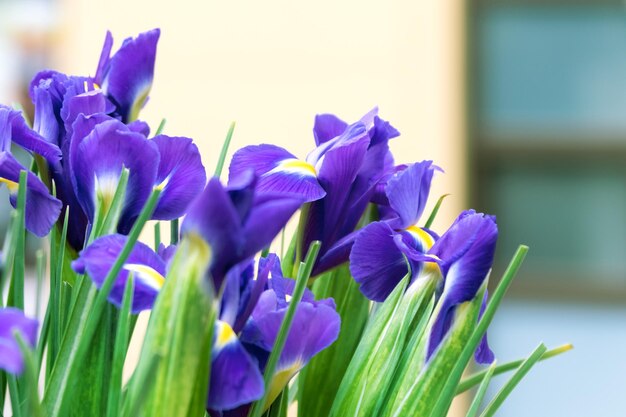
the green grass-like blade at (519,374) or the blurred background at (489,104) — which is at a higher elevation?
the green grass-like blade at (519,374)

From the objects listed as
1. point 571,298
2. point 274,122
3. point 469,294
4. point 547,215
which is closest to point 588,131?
point 547,215

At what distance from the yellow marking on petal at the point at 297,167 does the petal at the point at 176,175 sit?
1.1 inches

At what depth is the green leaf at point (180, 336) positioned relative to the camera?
0.19 meters

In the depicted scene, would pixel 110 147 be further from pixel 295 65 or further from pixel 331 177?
pixel 295 65

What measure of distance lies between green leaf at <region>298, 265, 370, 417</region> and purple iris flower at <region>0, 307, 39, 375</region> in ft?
0.37

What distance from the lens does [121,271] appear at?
0.70ft

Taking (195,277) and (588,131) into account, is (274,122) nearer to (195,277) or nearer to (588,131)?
(588,131)

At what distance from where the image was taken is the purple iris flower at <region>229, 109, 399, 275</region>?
0.87ft

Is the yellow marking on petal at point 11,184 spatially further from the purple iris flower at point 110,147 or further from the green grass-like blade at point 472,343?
the green grass-like blade at point 472,343

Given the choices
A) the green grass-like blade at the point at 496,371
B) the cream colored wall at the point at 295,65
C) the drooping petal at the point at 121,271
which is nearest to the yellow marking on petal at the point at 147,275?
the drooping petal at the point at 121,271

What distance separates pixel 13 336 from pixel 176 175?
0.28 ft

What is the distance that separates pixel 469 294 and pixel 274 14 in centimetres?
186

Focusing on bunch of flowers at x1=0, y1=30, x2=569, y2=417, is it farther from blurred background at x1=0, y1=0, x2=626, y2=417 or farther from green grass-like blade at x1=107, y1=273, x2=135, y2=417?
blurred background at x1=0, y1=0, x2=626, y2=417

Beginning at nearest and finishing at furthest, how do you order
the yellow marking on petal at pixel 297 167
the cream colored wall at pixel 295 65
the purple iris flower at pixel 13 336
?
the purple iris flower at pixel 13 336
the yellow marking on petal at pixel 297 167
the cream colored wall at pixel 295 65
